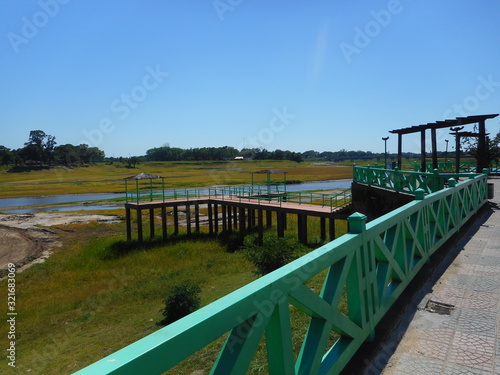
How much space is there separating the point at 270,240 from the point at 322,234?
6486mm

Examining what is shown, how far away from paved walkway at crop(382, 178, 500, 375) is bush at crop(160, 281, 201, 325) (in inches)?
267

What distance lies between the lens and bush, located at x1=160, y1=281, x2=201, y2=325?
974 centimetres

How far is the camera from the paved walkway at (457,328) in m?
2.77

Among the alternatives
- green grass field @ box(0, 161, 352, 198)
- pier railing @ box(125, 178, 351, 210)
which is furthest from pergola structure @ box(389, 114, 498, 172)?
green grass field @ box(0, 161, 352, 198)

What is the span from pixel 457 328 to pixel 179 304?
25.2 ft

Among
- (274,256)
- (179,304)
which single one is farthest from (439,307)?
(274,256)

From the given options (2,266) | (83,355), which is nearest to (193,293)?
(83,355)

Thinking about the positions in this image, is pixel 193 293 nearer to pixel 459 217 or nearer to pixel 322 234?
pixel 459 217

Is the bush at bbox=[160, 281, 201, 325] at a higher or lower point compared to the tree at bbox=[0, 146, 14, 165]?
lower

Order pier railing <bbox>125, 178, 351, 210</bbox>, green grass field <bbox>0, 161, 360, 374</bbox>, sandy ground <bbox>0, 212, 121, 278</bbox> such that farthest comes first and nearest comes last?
pier railing <bbox>125, 178, 351, 210</bbox> < sandy ground <bbox>0, 212, 121, 278</bbox> < green grass field <bbox>0, 161, 360, 374</bbox>

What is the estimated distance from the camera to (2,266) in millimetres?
17297

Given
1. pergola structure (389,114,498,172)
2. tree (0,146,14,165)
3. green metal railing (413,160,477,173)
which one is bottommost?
green metal railing (413,160,477,173)

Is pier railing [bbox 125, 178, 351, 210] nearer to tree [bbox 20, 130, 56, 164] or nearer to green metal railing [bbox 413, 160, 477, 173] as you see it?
green metal railing [bbox 413, 160, 477, 173]

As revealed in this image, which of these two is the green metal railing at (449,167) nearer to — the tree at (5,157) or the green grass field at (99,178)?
the green grass field at (99,178)
